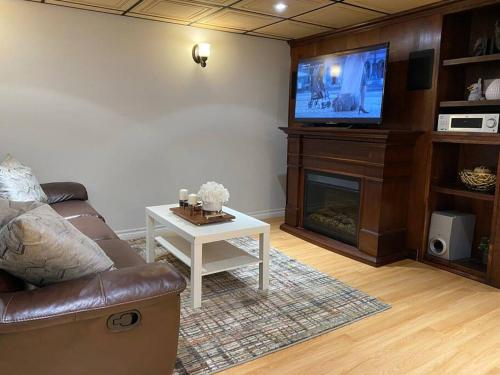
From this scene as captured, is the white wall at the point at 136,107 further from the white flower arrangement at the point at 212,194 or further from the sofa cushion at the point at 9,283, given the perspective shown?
the sofa cushion at the point at 9,283

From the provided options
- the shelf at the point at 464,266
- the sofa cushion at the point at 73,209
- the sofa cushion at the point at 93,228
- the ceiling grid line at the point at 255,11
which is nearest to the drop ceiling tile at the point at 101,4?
the ceiling grid line at the point at 255,11

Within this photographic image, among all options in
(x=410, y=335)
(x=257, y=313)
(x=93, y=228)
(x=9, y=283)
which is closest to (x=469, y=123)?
(x=410, y=335)

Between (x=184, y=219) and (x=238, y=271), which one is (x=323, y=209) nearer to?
(x=238, y=271)

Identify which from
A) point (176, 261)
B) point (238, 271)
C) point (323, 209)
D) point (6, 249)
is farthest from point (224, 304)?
point (323, 209)

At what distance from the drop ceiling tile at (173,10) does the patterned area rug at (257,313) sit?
223cm

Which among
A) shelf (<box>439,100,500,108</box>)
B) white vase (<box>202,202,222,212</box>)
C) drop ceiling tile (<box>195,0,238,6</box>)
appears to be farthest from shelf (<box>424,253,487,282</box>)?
drop ceiling tile (<box>195,0,238,6</box>)

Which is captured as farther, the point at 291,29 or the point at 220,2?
the point at 291,29

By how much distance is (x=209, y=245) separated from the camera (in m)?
3.21

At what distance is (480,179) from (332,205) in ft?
4.59

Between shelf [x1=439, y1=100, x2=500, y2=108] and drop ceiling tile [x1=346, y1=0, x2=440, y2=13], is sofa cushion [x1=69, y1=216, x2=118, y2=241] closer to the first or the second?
drop ceiling tile [x1=346, y1=0, x2=440, y2=13]

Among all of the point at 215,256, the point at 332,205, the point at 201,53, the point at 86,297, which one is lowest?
the point at 215,256

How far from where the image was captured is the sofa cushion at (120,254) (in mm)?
2187

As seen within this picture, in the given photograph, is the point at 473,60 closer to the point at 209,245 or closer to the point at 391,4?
the point at 391,4

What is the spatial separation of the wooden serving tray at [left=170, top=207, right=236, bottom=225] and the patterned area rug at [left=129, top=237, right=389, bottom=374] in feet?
1.66
